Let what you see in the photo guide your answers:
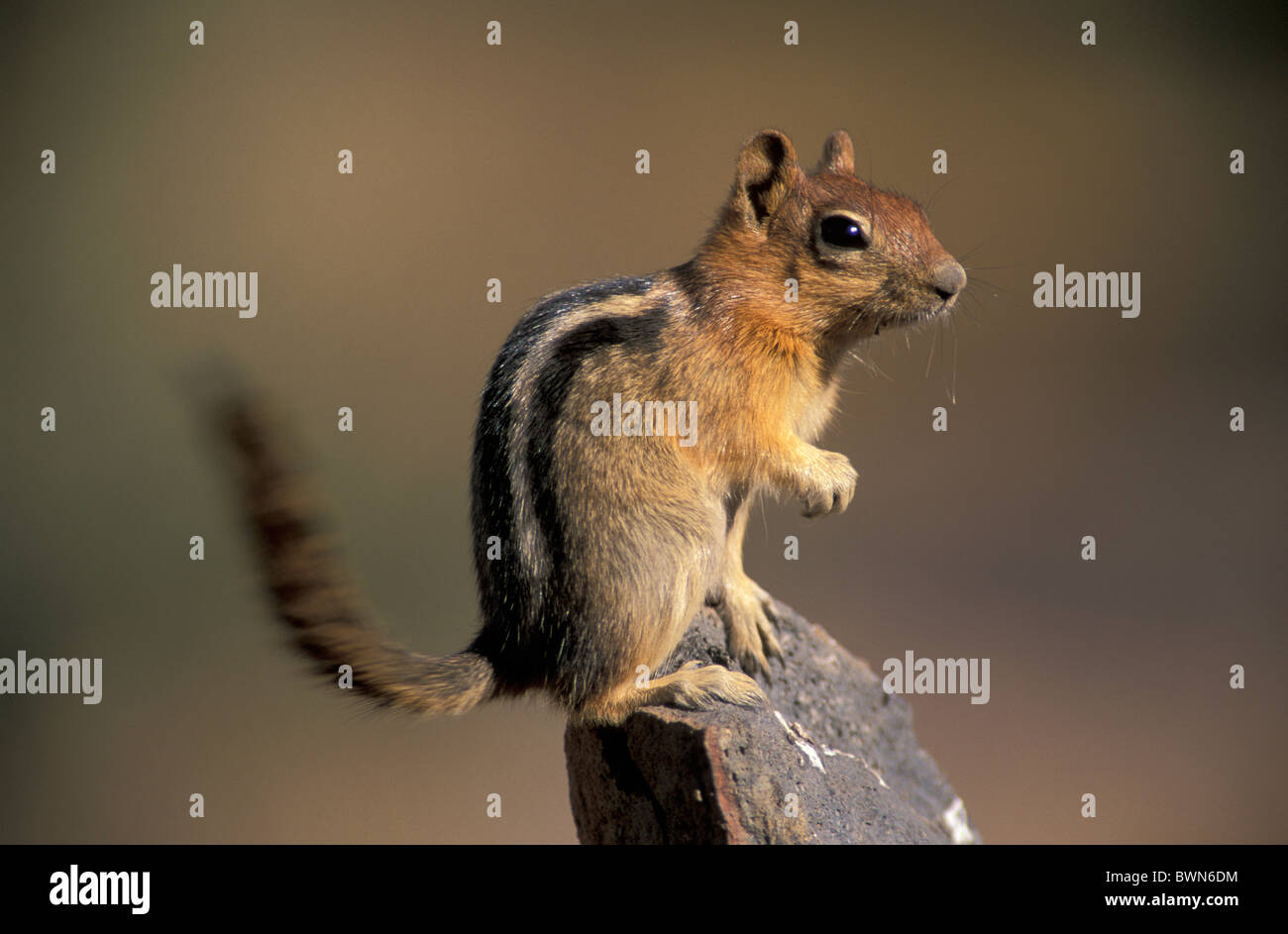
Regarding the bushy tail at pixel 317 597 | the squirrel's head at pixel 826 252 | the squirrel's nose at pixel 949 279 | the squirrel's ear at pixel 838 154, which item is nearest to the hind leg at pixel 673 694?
the bushy tail at pixel 317 597

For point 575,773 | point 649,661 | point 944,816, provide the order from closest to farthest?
point 649,661 → point 575,773 → point 944,816

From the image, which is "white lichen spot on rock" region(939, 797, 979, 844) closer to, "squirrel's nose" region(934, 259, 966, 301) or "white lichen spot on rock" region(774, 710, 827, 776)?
"white lichen spot on rock" region(774, 710, 827, 776)

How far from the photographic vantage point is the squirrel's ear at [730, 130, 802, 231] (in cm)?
190

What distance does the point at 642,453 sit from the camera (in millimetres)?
1821

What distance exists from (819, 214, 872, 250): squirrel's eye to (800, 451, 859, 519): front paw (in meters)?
0.33

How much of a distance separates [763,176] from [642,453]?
0.49 meters

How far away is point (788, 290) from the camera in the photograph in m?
1.89

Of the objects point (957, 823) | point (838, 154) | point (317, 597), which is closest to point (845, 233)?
point (838, 154)

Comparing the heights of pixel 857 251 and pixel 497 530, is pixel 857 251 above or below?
above

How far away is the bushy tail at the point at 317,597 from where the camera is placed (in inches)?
69.5

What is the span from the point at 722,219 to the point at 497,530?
2.03 ft

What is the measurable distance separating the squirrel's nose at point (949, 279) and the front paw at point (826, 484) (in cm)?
30
